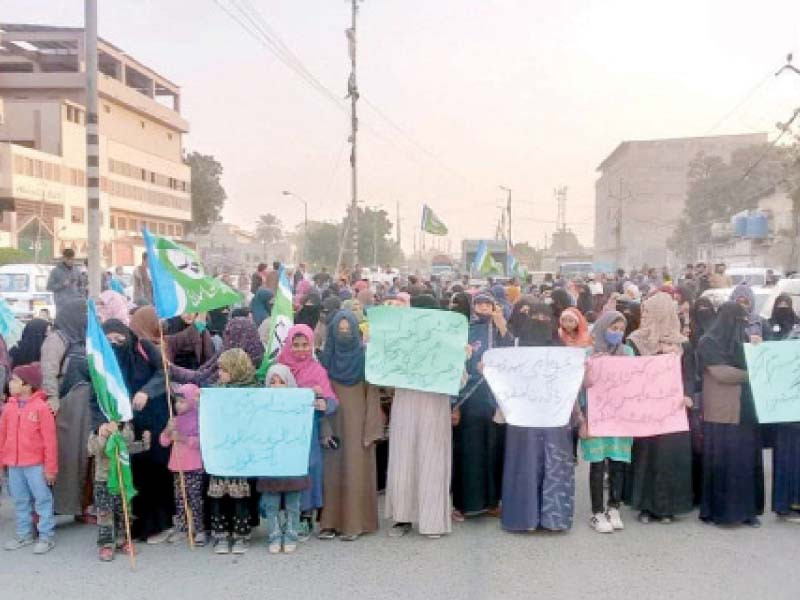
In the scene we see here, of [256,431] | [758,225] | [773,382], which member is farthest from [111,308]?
[758,225]

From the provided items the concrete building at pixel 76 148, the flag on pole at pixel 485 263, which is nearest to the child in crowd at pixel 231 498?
the flag on pole at pixel 485 263

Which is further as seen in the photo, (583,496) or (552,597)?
(583,496)

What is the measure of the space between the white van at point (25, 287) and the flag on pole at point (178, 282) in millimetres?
13944

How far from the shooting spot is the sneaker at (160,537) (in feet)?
19.4

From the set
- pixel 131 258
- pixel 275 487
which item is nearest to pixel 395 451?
pixel 275 487

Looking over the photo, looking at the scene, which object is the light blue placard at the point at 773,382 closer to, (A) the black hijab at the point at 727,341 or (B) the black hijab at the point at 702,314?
(A) the black hijab at the point at 727,341

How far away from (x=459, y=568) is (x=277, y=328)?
2.32 metres

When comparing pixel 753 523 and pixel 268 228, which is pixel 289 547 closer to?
pixel 753 523

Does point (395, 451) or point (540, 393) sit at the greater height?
point (540, 393)

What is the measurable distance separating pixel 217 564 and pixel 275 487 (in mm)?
608

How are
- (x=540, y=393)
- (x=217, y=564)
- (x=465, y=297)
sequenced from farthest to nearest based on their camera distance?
(x=465, y=297) → (x=540, y=393) → (x=217, y=564)

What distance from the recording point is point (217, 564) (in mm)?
5473

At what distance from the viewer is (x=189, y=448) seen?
5785 millimetres

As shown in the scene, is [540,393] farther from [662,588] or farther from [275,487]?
[275,487]
